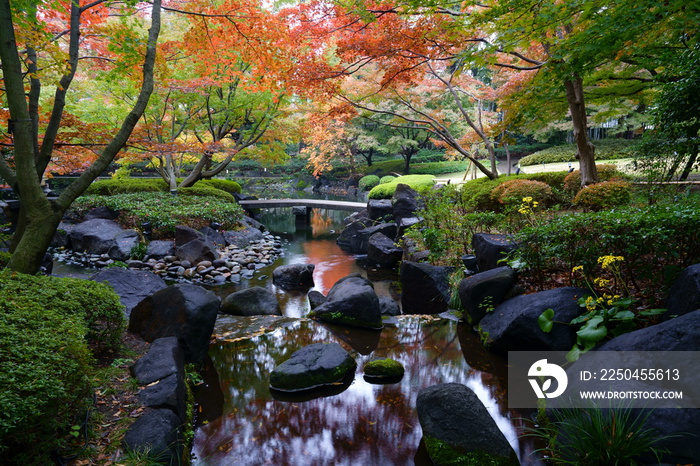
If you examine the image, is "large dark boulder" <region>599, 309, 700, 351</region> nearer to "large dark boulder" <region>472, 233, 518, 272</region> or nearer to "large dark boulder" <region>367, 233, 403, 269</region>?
"large dark boulder" <region>472, 233, 518, 272</region>

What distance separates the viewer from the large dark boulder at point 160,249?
31.3ft

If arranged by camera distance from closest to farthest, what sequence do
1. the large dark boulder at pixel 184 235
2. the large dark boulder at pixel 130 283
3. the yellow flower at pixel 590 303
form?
the yellow flower at pixel 590 303
the large dark boulder at pixel 130 283
the large dark boulder at pixel 184 235

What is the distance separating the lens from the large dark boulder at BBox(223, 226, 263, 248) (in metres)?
11.6

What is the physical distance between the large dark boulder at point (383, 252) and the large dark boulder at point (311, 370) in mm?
5629

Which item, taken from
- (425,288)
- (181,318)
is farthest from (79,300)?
(425,288)

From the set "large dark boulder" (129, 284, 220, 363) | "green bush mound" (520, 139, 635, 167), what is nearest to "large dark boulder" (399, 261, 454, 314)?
"large dark boulder" (129, 284, 220, 363)

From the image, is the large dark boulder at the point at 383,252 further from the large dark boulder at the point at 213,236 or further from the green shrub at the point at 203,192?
the green shrub at the point at 203,192

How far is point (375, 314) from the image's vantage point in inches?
231

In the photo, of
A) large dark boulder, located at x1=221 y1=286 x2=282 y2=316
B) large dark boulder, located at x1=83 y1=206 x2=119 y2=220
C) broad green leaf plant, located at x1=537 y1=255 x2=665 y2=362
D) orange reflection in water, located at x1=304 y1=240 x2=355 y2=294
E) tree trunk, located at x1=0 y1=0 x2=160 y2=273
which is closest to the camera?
broad green leaf plant, located at x1=537 y1=255 x2=665 y2=362

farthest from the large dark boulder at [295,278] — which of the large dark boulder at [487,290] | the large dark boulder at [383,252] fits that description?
the large dark boulder at [487,290]

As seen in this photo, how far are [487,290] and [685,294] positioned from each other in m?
2.27

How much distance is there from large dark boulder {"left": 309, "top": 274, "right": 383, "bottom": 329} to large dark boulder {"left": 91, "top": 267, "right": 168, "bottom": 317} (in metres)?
2.50

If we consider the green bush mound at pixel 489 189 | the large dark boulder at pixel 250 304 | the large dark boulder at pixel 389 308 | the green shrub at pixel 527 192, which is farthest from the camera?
the green bush mound at pixel 489 189

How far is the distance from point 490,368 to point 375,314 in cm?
186
